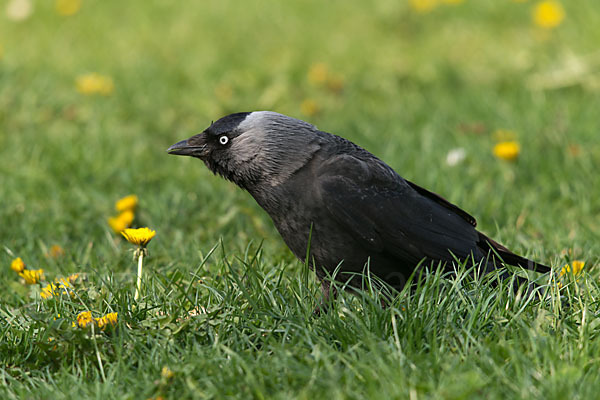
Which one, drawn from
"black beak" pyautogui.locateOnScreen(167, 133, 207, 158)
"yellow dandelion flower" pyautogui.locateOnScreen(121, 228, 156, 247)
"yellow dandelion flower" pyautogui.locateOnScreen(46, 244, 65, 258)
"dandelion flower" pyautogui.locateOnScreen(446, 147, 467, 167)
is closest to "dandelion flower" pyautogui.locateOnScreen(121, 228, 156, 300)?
"yellow dandelion flower" pyautogui.locateOnScreen(121, 228, 156, 247)

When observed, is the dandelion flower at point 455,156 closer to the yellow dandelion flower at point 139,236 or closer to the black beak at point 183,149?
the black beak at point 183,149

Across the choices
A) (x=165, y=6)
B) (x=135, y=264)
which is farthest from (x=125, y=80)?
(x=135, y=264)

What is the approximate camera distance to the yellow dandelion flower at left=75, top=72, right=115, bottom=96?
6066 millimetres

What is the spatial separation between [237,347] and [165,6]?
6077mm

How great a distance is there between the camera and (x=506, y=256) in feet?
11.1

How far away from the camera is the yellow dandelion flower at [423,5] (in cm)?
747

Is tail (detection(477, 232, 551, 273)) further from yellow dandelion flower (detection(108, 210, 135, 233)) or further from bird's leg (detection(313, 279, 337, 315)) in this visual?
yellow dandelion flower (detection(108, 210, 135, 233))

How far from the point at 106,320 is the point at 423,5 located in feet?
18.8

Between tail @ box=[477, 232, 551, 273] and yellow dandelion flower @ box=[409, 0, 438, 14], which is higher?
yellow dandelion flower @ box=[409, 0, 438, 14]

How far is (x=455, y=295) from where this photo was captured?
285cm

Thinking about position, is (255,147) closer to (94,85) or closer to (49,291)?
(49,291)

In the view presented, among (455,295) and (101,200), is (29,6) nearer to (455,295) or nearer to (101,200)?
(101,200)

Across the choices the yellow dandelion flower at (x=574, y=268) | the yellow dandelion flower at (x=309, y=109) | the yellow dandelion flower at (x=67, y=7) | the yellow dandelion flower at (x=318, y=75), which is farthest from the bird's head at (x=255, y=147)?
the yellow dandelion flower at (x=67, y=7)

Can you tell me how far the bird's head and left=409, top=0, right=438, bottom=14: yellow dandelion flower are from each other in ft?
14.5
